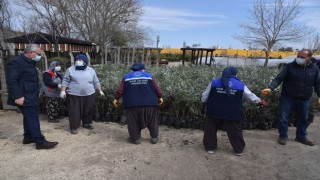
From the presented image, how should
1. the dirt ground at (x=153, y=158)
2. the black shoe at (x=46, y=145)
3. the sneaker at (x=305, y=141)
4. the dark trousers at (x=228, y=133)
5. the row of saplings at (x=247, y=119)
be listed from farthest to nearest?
1. the row of saplings at (x=247, y=119)
2. the sneaker at (x=305, y=141)
3. the black shoe at (x=46, y=145)
4. the dark trousers at (x=228, y=133)
5. the dirt ground at (x=153, y=158)

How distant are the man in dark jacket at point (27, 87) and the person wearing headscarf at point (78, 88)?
0.91 meters

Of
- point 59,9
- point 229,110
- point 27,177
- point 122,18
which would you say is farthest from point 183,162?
point 122,18

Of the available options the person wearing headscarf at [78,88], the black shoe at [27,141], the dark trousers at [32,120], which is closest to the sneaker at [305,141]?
the person wearing headscarf at [78,88]

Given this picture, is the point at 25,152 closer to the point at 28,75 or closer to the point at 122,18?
the point at 28,75

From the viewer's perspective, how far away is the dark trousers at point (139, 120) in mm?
5441

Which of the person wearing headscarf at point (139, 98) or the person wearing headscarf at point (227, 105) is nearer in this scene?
the person wearing headscarf at point (227, 105)

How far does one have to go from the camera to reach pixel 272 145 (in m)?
5.52

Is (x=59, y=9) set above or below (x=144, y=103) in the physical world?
above

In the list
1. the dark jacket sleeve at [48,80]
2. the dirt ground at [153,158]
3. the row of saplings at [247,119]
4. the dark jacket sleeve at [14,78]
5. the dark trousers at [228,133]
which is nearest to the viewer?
the dirt ground at [153,158]

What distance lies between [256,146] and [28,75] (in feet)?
12.8

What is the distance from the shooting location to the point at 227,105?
189 inches

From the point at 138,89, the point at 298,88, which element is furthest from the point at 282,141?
the point at 138,89

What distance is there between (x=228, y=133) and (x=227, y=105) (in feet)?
1.71

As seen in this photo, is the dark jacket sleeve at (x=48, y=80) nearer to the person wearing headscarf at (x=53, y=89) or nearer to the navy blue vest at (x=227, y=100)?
the person wearing headscarf at (x=53, y=89)
